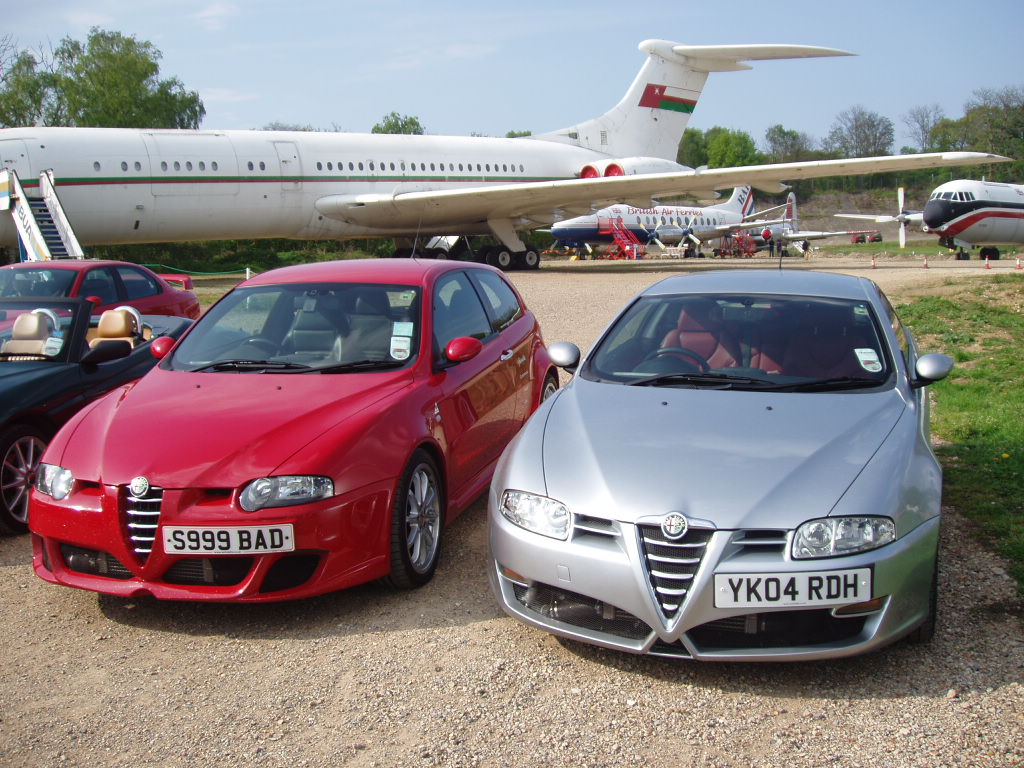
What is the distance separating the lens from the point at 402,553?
453 centimetres

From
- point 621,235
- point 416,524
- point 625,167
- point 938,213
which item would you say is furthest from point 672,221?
point 416,524

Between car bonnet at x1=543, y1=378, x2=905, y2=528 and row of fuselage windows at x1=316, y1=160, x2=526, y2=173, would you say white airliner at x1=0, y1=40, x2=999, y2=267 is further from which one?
car bonnet at x1=543, y1=378, x2=905, y2=528

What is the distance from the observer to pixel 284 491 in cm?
417

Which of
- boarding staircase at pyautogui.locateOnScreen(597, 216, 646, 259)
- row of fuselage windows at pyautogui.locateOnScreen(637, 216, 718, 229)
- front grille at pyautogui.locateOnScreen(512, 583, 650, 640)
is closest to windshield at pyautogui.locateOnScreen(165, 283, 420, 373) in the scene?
front grille at pyautogui.locateOnScreen(512, 583, 650, 640)

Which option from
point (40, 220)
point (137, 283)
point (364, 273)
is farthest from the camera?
point (40, 220)

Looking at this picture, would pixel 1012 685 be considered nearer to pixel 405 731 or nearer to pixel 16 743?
pixel 405 731

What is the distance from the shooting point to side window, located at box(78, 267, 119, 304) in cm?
1009

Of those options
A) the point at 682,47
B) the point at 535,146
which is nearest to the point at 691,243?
the point at 682,47

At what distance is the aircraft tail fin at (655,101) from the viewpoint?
34719 millimetres

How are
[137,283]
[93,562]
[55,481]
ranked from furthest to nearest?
1. [137,283]
2. [55,481]
3. [93,562]

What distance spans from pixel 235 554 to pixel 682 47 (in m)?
34.0

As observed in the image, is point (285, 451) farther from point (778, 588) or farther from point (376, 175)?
point (376, 175)

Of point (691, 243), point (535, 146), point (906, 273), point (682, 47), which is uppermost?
point (682, 47)

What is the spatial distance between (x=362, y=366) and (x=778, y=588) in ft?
9.02
